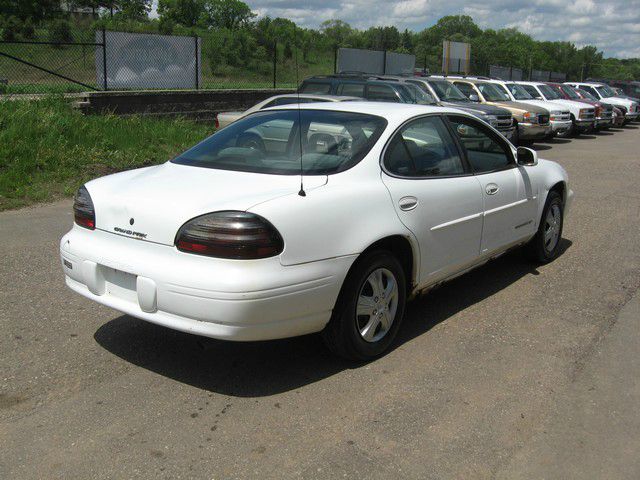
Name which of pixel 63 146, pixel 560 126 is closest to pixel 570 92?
pixel 560 126

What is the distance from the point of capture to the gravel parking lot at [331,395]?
3.25m

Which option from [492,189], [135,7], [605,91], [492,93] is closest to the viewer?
[492,189]

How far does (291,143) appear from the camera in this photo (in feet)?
15.6

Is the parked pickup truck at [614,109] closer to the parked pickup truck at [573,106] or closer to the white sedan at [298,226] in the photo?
the parked pickup truck at [573,106]

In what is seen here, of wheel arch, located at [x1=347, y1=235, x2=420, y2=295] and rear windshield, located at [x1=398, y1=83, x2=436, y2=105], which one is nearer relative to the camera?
wheel arch, located at [x1=347, y1=235, x2=420, y2=295]

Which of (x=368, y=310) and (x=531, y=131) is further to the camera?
(x=531, y=131)

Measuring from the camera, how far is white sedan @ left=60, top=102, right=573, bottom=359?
3.61m

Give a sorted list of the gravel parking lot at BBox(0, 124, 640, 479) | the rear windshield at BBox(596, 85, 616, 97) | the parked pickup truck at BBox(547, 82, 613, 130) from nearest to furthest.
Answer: the gravel parking lot at BBox(0, 124, 640, 479), the parked pickup truck at BBox(547, 82, 613, 130), the rear windshield at BBox(596, 85, 616, 97)

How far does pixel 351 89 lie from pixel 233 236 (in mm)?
10543

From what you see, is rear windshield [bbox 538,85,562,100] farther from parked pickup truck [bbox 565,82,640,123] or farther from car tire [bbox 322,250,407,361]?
car tire [bbox 322,250,407,361]

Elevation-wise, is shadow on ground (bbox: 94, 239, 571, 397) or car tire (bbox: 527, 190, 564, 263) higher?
car tire (bbox: 527, 190, 564, 263)

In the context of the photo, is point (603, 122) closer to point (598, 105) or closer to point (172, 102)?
point (598, 105)

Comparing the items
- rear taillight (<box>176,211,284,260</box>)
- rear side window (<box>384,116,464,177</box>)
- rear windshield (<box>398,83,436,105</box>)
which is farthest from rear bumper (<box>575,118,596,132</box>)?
rear taillight (<box>176,211,284,260</box>)

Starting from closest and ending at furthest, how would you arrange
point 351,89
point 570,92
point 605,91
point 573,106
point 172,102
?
1. point 351,89
2. point 172,102
3. point 573,106
4. point 570,92
5. point 605,91
